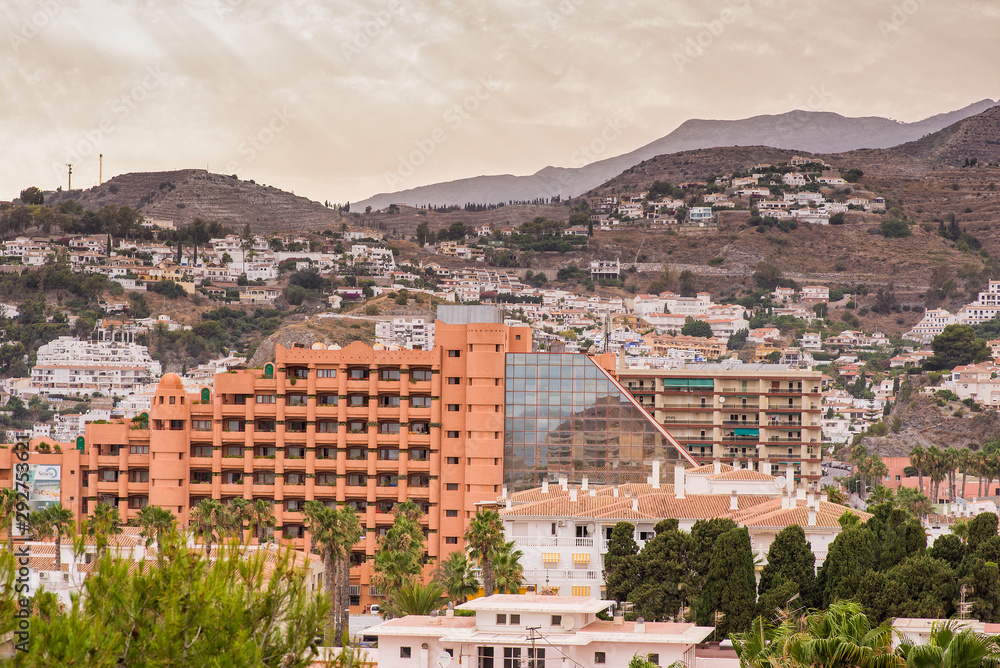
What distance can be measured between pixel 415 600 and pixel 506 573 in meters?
5.41

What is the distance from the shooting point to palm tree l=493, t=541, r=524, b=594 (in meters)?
77.5

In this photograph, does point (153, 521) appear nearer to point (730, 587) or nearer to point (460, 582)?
point (460, 582)

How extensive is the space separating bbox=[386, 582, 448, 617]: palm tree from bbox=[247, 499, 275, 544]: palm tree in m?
26.6

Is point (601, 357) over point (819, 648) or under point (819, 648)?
over

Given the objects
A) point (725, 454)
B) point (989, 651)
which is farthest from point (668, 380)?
point (989, 651)

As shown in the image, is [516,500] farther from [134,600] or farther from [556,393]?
[134,600]

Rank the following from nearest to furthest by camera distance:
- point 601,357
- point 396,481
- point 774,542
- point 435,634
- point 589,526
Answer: point 435,634 < point 774,542 < point 589,526 < point 396,481 < point 601,357

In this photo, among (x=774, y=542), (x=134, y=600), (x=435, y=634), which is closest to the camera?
(x=134, y=600)

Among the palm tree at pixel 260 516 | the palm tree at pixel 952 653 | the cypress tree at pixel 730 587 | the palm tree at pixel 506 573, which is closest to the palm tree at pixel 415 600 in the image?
the palm tree at pixel 506 573

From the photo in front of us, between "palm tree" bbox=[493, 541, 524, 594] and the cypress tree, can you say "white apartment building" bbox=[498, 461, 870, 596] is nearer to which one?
"palm tree" bbox=[493, 541, 524, 594]

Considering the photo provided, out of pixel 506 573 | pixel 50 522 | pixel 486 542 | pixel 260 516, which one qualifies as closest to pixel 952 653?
pixel 506 573

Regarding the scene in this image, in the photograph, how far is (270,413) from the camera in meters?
116

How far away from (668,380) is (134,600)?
115m

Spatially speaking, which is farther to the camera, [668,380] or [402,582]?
[668,380]
